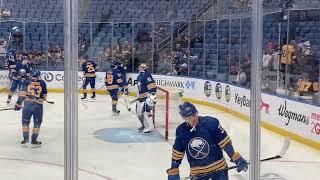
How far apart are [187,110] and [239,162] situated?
1.17 ft

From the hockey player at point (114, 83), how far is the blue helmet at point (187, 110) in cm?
50

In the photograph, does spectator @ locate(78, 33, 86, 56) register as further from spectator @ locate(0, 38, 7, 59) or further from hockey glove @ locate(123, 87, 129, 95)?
hockey glove @ locate(123, 87, 129, 95)

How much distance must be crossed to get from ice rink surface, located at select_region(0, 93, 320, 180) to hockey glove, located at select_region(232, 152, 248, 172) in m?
0.03

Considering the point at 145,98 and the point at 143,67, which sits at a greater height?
the point at 143,67

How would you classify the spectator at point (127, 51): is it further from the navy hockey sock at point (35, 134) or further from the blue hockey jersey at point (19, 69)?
the navy hockey sock at point (35, 134)

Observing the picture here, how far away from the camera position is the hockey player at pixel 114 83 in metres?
3.16

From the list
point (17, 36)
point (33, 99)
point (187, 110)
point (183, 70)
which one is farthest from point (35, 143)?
point (187, 110)

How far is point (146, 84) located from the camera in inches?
122

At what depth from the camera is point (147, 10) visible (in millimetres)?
2947

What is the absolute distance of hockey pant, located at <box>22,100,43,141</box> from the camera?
Answer: 3.23 meters

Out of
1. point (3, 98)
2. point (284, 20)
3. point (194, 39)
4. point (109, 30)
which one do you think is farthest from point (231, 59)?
point (3, 98)

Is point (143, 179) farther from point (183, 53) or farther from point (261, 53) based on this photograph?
point (261, 53)

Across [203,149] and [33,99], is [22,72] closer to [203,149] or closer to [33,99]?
[33,99]

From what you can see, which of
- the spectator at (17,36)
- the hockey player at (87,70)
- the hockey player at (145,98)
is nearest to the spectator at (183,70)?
the hockey player at (145,98)
